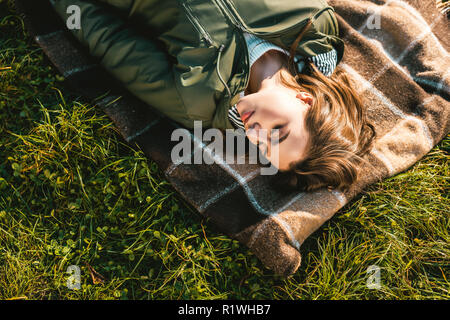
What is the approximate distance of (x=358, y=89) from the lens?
233 centimetres

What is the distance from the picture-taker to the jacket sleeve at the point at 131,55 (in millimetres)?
2016

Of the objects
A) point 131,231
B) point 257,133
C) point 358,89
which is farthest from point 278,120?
point 131,231

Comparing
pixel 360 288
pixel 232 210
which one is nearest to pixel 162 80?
pixel 232 210

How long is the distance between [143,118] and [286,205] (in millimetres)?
999

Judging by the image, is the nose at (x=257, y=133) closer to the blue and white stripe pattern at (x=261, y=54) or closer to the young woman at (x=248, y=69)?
the young woman at (x=248, y=69)

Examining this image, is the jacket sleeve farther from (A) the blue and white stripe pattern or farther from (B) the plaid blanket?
(A) the blue and white stripe pattern

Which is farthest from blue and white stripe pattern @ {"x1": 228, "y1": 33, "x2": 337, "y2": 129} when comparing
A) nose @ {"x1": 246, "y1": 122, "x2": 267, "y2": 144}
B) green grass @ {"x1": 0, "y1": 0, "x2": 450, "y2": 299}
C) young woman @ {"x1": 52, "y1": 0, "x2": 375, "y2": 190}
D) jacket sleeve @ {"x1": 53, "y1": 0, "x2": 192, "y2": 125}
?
green grass @ {"x1": 0, "y1": 0, "x2": 450, "y2": 299}

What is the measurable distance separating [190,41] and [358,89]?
1.14 meters

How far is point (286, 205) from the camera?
6.83 feet

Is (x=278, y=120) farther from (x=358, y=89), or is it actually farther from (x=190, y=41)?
(x=358, y=89)

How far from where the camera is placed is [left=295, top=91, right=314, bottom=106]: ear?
74.4 inches

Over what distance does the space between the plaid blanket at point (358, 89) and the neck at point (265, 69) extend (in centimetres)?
47

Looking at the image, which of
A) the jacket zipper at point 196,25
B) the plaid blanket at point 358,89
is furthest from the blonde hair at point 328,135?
the jacket zipper at point 196,25

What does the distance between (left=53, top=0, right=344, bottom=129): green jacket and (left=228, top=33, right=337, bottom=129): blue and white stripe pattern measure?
4cm
